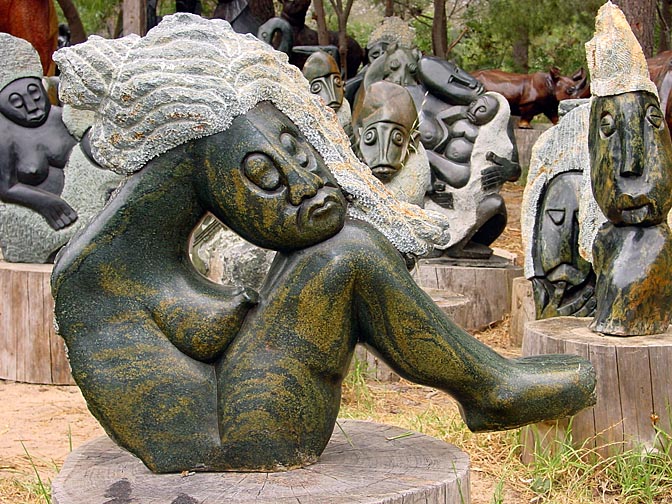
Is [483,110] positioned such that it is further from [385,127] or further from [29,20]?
[29,20]

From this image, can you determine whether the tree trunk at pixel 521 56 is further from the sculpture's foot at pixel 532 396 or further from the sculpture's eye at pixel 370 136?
the sculpture's foot at pixel 532 396

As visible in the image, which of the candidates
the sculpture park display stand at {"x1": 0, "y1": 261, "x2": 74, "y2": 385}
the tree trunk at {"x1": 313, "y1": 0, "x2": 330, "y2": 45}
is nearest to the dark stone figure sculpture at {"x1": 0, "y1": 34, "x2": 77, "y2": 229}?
the sculpture park display stand at {"x1": 0, "y1": 261, "x2": 74, "y2": 385}

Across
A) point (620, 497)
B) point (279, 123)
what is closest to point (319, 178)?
point (279, 123)

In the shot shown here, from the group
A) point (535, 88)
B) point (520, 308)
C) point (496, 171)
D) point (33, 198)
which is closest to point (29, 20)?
point (33, 198)

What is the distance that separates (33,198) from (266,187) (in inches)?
140

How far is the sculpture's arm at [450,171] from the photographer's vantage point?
657cm

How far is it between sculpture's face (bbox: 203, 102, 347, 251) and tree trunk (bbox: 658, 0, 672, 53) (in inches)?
387

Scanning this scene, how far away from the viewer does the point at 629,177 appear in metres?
3.67

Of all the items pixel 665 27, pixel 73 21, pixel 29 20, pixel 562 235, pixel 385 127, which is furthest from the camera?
pixel 665 27

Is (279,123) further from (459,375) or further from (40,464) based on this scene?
(40,464)

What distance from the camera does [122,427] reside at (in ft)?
7.28

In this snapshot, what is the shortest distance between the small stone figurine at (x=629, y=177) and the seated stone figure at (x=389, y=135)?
1684 millimetres

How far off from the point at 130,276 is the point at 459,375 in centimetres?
78

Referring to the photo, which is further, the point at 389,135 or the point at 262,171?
the point at 389,135
